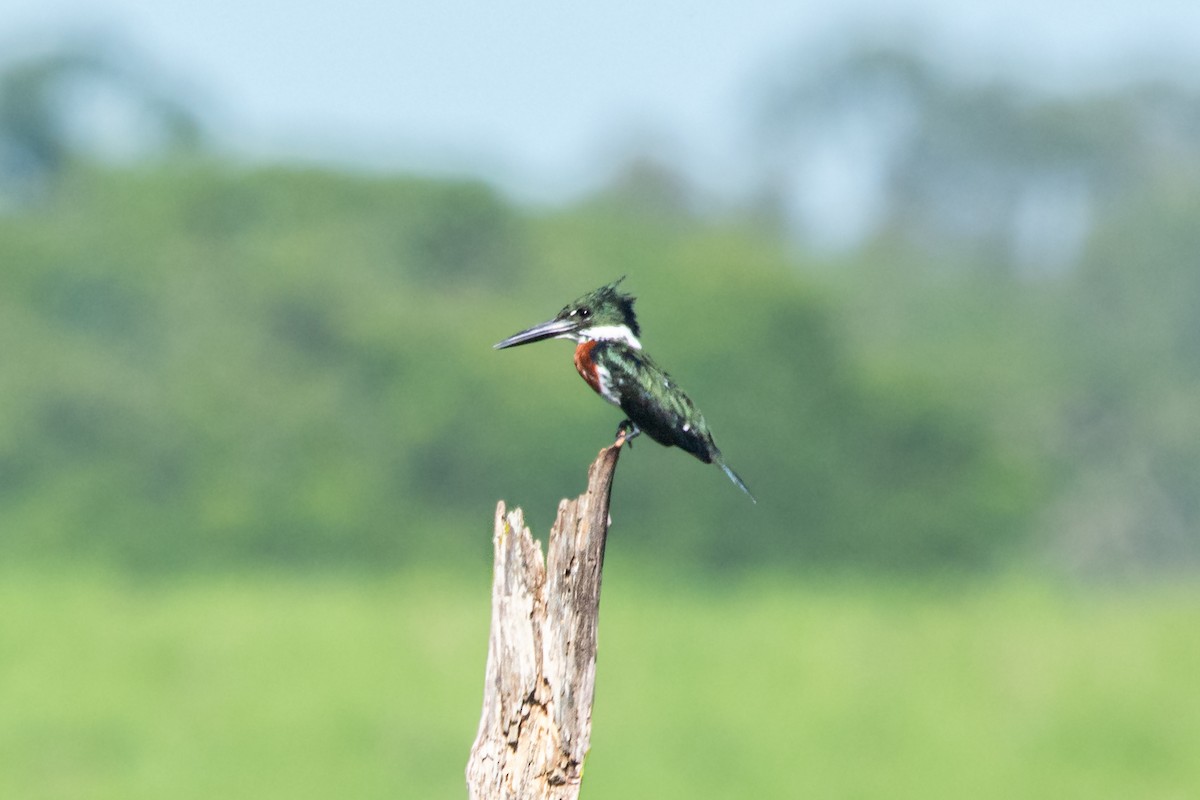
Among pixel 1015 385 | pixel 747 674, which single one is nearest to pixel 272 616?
pixel 747 674

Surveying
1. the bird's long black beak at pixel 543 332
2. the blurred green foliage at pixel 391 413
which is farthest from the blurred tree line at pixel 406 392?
the bird's long black beak at pixel 543 332

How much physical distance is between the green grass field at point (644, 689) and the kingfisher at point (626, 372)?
29541 mm

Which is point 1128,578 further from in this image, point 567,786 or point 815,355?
point 567,786

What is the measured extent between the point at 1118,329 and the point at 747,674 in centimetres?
4126

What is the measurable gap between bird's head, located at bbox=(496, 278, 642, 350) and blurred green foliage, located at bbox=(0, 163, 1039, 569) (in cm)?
4362

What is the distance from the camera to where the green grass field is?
40.2 meters

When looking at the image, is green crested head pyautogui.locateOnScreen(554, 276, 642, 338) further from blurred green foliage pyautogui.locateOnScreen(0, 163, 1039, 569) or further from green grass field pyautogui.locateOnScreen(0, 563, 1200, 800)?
blurred green foliage pyautogui.locateOnScreen(0, 163, 1039, 569)

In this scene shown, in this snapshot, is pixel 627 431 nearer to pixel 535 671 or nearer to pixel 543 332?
pixel 543 332

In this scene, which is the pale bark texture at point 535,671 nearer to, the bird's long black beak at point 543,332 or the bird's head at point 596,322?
the bird's long black beak at point 543,332

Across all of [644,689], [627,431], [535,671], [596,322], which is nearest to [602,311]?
[596,322]

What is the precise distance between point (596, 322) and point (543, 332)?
0.72 feet

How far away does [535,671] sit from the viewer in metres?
6.80

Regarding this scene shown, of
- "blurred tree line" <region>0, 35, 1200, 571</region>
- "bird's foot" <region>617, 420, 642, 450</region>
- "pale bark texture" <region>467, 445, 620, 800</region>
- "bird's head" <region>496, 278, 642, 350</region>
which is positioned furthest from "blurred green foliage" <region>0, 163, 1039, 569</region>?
"pale bark texture" <region>467, 445, 620, 800</region>

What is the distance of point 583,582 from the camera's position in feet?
22.5
